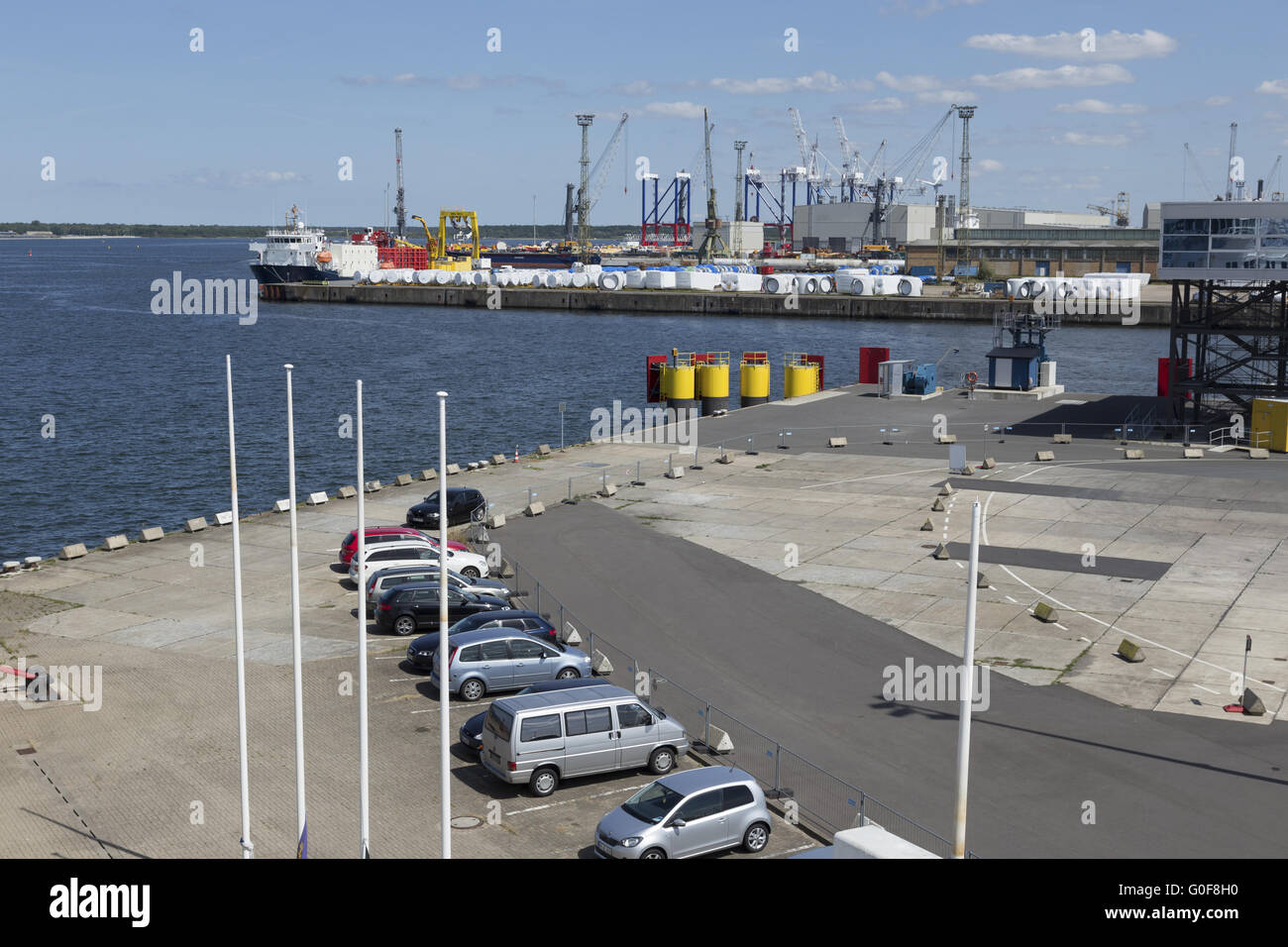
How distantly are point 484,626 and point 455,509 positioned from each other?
1470 cm

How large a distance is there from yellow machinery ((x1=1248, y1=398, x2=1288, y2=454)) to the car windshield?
41963 mm

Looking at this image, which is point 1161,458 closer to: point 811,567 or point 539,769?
point 811,567

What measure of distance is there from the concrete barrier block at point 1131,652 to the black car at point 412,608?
13.9m

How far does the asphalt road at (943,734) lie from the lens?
736 inches

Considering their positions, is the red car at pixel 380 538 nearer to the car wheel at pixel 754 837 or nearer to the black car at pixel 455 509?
the black car at pixel 455 509

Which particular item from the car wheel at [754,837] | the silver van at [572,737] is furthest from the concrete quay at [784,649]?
the silver van at [572,737]

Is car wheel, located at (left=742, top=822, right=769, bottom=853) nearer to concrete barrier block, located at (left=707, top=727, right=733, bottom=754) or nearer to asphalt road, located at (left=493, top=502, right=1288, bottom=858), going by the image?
asphalt road, located at (left=493, top=502, right=1288, bottom=858)

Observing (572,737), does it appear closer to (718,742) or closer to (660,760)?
(660,760)

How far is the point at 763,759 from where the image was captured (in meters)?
21.6

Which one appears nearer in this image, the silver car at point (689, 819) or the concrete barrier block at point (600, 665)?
the silver car at point (689, 819)

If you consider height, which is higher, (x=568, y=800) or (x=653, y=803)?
(x=653, y=803)

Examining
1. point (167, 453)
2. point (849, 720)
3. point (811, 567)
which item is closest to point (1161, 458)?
point (811, 567)

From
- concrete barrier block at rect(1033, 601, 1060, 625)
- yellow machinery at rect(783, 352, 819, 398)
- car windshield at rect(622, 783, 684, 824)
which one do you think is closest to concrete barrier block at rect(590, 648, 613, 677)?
car windshield at rect(622, 783, 684, 824)

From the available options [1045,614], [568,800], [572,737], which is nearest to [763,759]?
[572,737]
